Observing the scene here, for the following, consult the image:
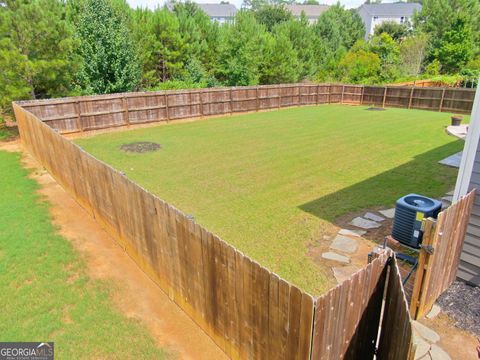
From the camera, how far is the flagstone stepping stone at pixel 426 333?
4.22 metres

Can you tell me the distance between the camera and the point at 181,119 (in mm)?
19094

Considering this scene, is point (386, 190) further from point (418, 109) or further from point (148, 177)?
point (418, 109)

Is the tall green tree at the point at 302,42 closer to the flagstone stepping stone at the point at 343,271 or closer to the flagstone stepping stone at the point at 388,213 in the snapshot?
the flagstone stepping stone at the point at 388,213

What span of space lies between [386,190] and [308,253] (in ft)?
13.0

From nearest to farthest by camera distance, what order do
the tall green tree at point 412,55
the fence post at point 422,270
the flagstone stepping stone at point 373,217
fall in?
the fence post at point 422,270 < the flagstone stepping stone at point 373,217 < the tall green tree at point 412,55

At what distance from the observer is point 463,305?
484 centimetres

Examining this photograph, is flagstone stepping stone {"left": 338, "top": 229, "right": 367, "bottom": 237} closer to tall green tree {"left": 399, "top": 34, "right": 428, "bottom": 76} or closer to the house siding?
the house siding

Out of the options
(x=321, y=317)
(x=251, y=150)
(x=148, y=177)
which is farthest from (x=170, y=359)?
(x=251, y=150)

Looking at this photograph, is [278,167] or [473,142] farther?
[278,167]

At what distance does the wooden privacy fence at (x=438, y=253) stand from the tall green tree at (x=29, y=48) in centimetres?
1639

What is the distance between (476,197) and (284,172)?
6.06 m

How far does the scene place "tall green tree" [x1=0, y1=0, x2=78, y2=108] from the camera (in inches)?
573

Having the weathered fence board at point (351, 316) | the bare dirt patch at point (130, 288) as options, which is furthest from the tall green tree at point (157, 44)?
the weathered fence board at point (351, 316)

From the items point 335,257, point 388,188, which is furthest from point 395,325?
point 388,188
